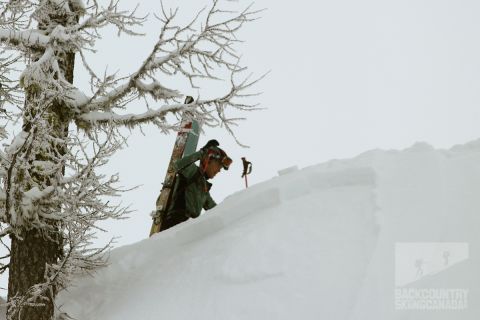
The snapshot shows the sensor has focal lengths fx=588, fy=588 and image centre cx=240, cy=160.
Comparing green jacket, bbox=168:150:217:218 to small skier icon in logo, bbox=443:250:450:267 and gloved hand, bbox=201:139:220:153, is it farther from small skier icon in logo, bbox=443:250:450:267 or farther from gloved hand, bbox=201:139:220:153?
small skier icon in logo, bbox=443:250:450:267

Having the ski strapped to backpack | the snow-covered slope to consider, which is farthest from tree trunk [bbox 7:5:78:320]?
the ski strapped to backpack

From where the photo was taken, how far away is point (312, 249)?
537 centimetres

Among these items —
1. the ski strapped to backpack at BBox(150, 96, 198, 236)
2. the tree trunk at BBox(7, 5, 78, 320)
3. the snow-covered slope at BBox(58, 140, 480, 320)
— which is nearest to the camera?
the snow-covered slope at BBox(58, 140, 480, 320)

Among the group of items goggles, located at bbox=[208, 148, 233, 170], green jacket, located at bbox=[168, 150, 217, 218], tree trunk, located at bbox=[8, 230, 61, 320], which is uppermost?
goggles, located at bbox=[208, 148, 233, 170]

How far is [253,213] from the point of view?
6.40m

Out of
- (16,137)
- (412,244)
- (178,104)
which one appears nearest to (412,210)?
(412,244)

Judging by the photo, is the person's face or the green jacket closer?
the person's face

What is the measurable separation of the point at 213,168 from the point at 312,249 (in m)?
2.69

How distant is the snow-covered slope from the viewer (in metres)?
4.80

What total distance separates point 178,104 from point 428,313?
3.07m

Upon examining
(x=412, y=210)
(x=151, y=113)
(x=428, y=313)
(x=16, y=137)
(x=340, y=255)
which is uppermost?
(x=151, y=113)

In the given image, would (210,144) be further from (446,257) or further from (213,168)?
(446,257)

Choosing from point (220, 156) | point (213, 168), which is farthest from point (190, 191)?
point (220, 156)

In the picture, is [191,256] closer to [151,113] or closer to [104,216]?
[104,216]
